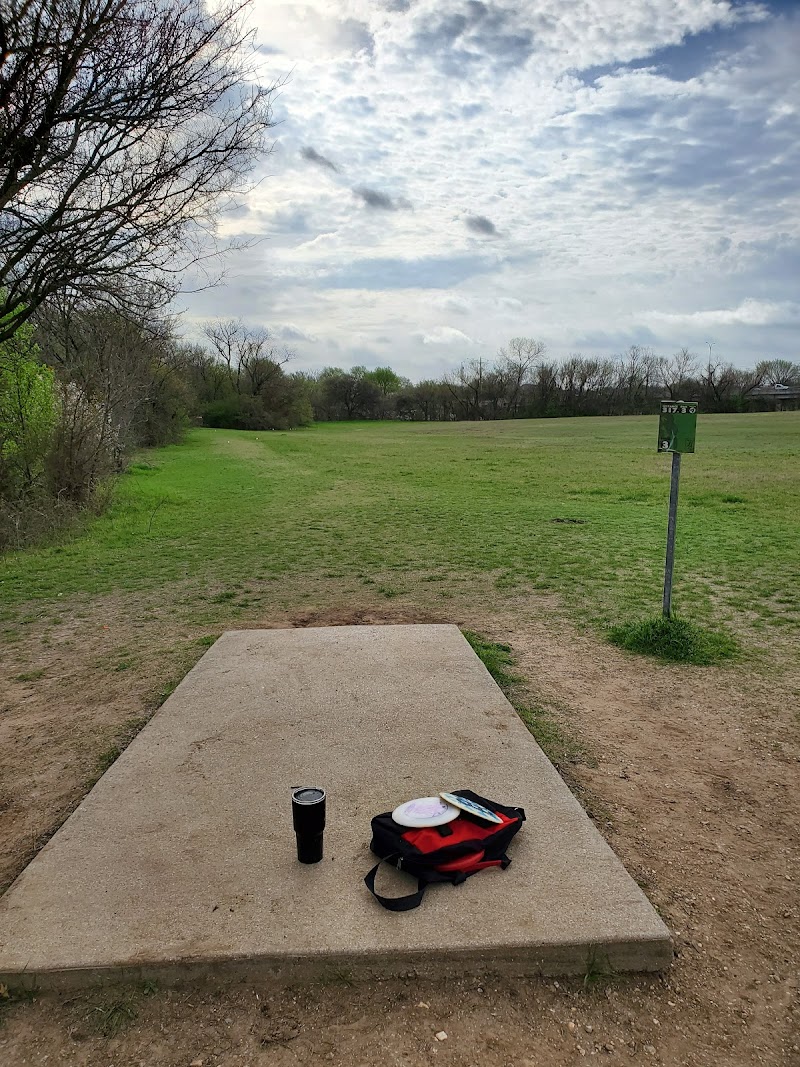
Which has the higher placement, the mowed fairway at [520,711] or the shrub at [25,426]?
the shrub at [25,426]

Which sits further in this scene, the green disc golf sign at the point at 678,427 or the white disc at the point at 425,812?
the green disc golf sign at the point at 678,427

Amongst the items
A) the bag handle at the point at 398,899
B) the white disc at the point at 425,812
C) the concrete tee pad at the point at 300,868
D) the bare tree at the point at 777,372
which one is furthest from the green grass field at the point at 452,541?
the bare tree at the point at 777,372

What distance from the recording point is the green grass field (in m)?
7.16

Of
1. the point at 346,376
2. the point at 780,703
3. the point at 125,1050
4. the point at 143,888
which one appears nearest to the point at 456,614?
the point at 780,703

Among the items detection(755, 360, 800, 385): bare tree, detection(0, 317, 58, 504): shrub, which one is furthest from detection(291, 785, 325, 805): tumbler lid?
detection(755, 360, 800, 385): bare tree

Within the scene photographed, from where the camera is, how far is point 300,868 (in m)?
2.54

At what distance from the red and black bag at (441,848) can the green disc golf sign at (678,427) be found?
9.80 feet

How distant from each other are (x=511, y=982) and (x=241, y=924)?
2.99ft

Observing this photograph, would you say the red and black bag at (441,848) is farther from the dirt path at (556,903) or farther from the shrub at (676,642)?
the shrub at (676,642)

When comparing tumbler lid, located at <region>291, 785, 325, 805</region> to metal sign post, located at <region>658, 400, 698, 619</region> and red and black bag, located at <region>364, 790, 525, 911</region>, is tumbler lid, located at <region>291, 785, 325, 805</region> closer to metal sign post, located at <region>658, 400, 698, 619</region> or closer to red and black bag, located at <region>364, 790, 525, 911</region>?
red and black bag, located at <region>364, 790, 525, 911</region>

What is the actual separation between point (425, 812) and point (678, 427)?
331 cm

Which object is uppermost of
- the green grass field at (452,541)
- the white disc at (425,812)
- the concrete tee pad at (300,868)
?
the white disc at (425,812)

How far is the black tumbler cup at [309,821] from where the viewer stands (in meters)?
2.47

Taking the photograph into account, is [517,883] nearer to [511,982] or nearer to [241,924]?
[511,982]
